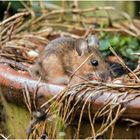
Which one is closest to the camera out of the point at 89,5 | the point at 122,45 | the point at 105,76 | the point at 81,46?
the point at 105,76

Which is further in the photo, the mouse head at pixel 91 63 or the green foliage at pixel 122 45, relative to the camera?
the green foliage at pixel 122 45

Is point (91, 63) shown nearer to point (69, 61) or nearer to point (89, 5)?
point (69, 61)

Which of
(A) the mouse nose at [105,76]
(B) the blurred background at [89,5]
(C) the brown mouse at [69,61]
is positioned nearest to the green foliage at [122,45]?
(C) the brown mouse at [69,61]

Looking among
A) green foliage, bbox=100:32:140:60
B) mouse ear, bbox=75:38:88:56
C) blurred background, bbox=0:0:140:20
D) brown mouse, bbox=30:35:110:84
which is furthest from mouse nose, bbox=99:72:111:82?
blurred background, bbox=0:0:140:20

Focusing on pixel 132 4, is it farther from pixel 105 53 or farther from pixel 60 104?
pixel 60 104

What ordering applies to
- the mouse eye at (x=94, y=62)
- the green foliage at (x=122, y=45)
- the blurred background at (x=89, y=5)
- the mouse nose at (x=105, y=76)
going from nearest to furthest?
the mouse nose at (x=105, y=76), the mouse eye at (x=94, y=62), the green foliage at (x=122, y=45), the blurred background at (x=89, y=5)

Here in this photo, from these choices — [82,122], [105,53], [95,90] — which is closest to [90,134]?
[82,122]

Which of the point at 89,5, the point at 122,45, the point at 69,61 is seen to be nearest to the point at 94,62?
the point at 69,61

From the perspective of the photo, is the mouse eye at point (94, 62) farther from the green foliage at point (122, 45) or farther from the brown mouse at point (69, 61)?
the green foliage at point (122, 45)
